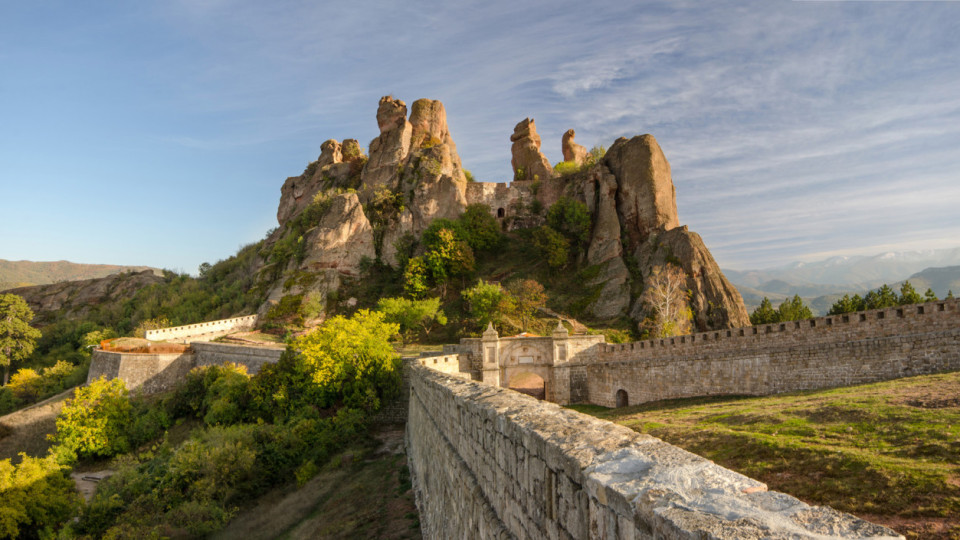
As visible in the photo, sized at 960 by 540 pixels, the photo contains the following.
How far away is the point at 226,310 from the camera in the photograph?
164 feet

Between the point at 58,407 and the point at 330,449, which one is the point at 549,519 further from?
the point at 58,407

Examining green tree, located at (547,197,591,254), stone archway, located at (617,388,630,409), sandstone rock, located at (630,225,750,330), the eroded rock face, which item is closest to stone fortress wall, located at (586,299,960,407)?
stone archway, located at (617,388,630,409)

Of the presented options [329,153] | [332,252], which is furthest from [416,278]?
[329,153]

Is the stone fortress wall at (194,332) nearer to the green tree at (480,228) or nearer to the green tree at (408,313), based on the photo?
the green tree at (408,313)

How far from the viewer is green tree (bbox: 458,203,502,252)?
159ft

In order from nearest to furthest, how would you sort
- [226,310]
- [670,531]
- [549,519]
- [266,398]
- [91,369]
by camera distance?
1. [670,531]
2. [549,519]
3. [266,398]
4. [91,369]
5. [226,310]

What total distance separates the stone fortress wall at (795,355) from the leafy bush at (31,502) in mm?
24092

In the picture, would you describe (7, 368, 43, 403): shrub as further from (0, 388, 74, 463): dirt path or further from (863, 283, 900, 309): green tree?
(863, 283, 900, 309): green tree

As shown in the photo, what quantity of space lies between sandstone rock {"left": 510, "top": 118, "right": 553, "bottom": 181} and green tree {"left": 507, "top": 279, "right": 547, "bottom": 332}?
22952 millimetres

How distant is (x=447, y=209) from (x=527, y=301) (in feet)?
57.2

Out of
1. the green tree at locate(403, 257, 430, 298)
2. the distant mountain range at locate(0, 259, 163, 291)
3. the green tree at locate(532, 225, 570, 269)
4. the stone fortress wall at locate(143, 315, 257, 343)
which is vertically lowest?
the stone fortress wall at locate(143, 315, 257, 343)

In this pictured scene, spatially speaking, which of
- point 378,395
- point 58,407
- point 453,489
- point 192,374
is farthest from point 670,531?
point 58,407

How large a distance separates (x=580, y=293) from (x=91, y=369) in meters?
38.0

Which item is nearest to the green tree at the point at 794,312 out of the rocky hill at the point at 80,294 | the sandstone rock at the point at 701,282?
the sandstone rock at the point at 701,282
